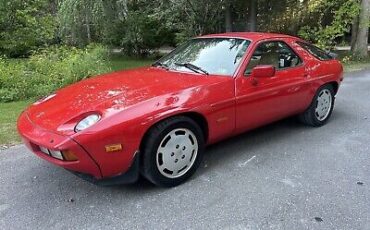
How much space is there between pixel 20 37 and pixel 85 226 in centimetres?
1135

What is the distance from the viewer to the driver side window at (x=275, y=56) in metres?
4.16

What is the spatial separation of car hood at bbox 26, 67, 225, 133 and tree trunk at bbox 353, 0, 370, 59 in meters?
11.2

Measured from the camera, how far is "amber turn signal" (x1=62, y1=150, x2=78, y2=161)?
288 centimetres

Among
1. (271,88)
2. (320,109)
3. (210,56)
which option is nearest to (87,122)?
(210,56)

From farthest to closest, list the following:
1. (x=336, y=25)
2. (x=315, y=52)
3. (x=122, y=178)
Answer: (x=336, y=25) → (x=315, y=52) → (x=122, y=178)

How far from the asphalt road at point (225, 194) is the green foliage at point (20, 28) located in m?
9.14

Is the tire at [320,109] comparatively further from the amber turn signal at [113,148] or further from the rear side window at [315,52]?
the amber turn signal at [113,148]

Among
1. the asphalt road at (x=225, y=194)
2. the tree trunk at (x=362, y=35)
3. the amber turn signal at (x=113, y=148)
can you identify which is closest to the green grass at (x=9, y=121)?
the asphalt road at (x=225, y=194)

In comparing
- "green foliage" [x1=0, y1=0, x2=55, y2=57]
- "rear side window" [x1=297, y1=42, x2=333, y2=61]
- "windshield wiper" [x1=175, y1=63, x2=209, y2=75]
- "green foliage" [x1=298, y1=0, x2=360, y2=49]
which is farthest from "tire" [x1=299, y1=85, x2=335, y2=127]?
"green foliage" [x1=0, y1=0, x2=55, y2=57]

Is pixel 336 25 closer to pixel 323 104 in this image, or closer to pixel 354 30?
pixel 354 30

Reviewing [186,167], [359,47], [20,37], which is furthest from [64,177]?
[359,47]

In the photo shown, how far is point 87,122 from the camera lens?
302cm

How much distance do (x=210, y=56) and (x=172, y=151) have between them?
1.40 m

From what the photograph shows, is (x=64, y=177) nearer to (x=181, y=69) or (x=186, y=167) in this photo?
(x=186, y=167)
